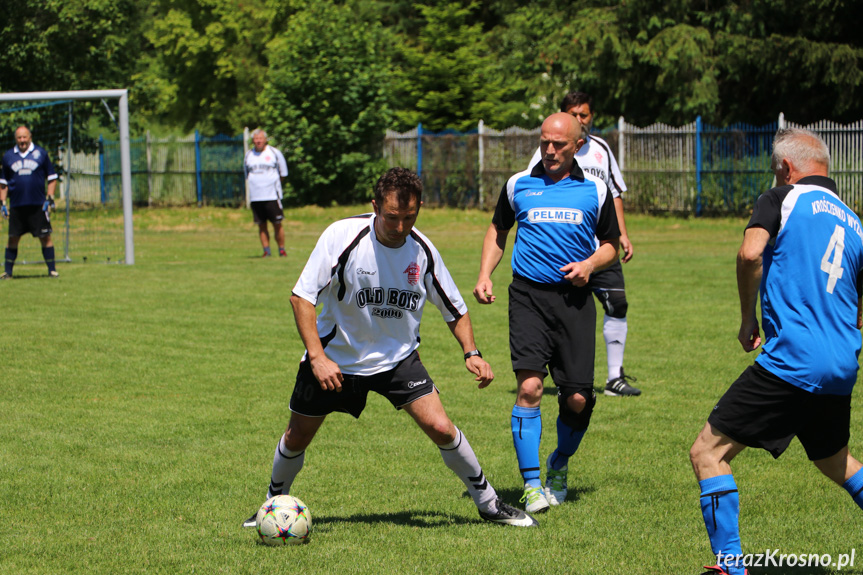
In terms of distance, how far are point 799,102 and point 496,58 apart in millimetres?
18202

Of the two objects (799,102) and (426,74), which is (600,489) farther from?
(426,74)

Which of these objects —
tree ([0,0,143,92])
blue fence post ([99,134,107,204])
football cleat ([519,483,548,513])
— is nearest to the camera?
football cleat ([519,483,548,513])

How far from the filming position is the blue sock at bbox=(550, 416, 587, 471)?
18.1 feet

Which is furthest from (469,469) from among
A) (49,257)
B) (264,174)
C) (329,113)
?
(329,113)

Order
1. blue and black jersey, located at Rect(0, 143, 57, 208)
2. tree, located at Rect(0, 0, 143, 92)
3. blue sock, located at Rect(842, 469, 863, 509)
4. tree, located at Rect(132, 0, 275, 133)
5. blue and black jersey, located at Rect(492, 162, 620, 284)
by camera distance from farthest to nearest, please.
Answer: tree, located at Rect(132, 0, 275, 133), tree, located at Rect(0, 0, 143, 92), blue and black jersey, located at Rect(0, 143, 57, 208), blue and black jersey, located at Rect(492, 162, 620, 284), blue sock, located at Rect(842, 469, 863, 509)

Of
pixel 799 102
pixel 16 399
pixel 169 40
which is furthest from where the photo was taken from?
pixel 169 40

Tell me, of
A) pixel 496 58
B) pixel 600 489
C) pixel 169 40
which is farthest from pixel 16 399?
pixel 169 40

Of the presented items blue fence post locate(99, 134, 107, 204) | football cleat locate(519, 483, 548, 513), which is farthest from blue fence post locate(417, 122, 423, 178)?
football cleat locate(519, 483, 548, 513)

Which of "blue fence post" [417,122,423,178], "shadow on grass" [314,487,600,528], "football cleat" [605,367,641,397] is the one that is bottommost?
"shadow on grass" [314,487,600,528]

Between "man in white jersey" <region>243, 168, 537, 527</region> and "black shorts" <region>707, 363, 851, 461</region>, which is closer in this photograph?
"black shorts" <region>707, 363, 851, 461</region>

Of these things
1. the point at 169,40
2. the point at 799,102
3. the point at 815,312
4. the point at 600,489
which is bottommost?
the point at 600,489

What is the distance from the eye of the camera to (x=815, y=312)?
154 inches

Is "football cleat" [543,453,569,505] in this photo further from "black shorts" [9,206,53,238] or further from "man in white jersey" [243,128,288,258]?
"man in white jersey" [243,128,288,258]

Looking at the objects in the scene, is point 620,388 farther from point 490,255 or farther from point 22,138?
point 22,138
